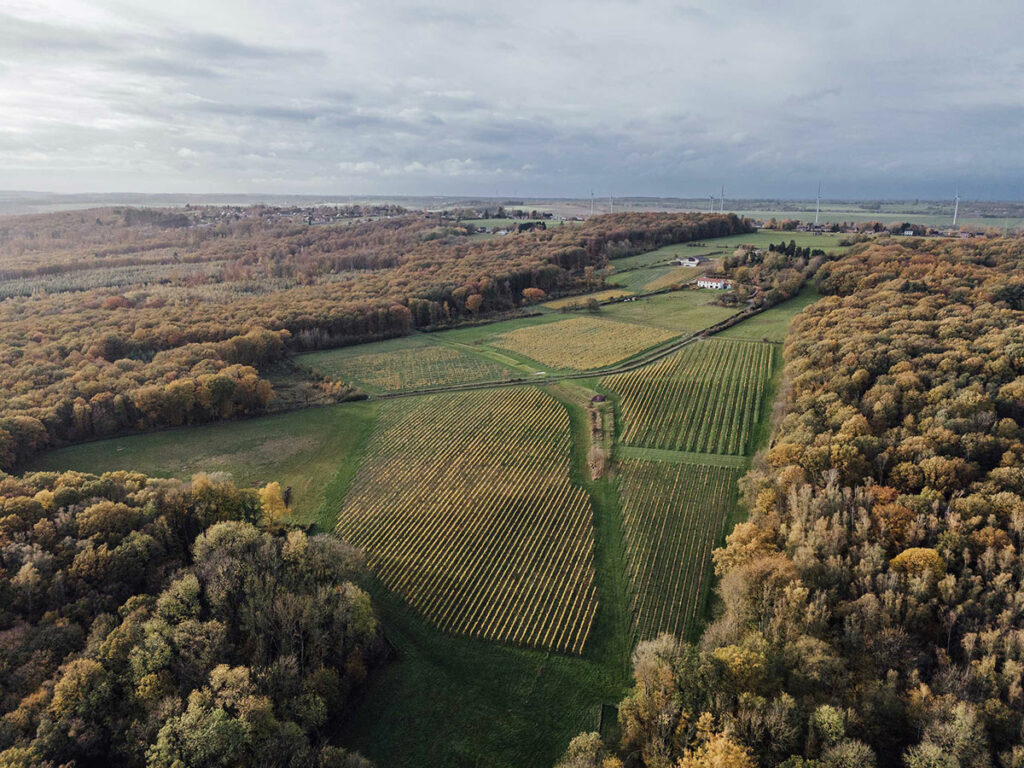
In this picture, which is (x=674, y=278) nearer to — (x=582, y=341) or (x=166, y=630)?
(x=582, y=341)

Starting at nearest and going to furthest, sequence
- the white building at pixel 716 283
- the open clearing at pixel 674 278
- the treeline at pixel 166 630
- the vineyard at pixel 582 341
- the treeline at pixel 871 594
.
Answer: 1. the treeline at pixel 871 594
2. the treeline at pixel 166 630
3. the vineyard at pixel 582 341
4. the white building at pixel 716 283
5. the open clearing at pixel 674 278

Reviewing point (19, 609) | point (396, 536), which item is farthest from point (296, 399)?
point (19, 609)

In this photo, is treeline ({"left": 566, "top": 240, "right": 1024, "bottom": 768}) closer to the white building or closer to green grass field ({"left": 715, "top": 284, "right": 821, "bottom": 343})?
green grass field ({"left": 715, "top": 284, "right": 821, "bottom": 343})

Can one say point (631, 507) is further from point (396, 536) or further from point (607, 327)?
point (607, 327)

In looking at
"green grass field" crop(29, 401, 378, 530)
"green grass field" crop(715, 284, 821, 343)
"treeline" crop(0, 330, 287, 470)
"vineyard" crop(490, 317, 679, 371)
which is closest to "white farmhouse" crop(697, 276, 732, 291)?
"green grass field" crop(715, 284, 821, 343)

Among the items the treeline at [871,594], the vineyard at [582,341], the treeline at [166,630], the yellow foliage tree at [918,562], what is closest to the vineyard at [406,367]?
the vineyard at [582,341]

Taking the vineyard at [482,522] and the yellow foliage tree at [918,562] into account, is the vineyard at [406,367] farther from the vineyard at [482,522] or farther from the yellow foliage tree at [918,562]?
the yellow foliage tree at [918,562]

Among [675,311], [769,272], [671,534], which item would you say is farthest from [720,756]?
[769,272]
